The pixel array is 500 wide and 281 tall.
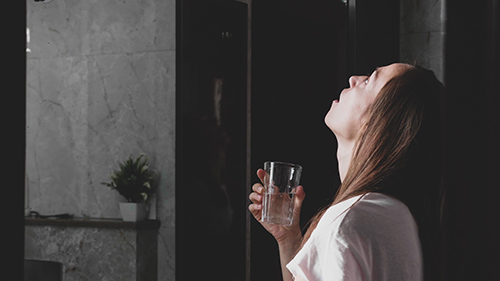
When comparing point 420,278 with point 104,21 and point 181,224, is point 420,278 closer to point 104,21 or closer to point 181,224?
point 181,224

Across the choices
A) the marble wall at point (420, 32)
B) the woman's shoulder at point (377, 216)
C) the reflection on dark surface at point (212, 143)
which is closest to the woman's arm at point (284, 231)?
the woman's shoulder at point (377, 216)

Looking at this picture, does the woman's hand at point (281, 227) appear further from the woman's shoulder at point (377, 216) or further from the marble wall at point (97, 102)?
the marble wall at point (97, 102)

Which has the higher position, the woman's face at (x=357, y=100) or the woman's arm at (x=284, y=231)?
the woman's face at (x=357, y=100)

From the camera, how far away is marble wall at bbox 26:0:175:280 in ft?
8.93

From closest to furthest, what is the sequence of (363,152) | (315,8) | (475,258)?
(475,258)
(363,152)
(315,8)

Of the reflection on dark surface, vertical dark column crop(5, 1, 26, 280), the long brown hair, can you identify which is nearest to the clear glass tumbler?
the long brown hair

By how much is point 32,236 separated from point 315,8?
1.87 metres

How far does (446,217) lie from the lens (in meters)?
0.22

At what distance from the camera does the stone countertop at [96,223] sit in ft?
8.55

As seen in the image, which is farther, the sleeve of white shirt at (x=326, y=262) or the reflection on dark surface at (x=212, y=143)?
the reflection on dark surface at (x=212, y=143)

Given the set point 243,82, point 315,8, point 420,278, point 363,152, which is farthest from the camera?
point 243,82

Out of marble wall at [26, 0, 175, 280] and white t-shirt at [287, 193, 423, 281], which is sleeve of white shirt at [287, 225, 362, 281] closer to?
white t-shirt at [287, 193, 423, 281]

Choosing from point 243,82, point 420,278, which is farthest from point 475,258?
point 243,82

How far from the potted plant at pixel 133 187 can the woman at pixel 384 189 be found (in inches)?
73.5
